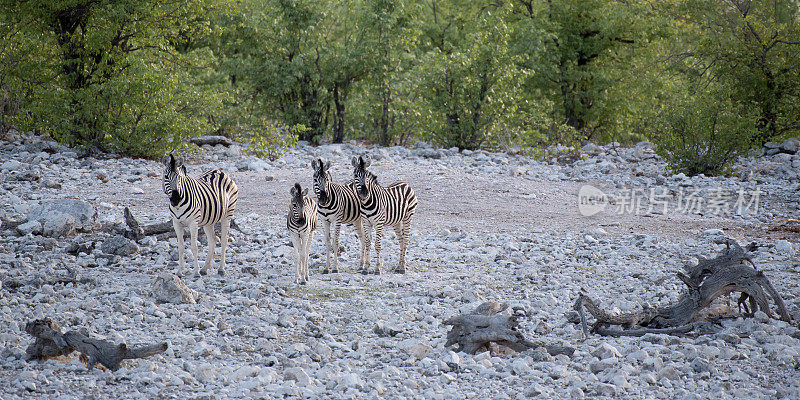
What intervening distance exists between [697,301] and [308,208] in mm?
4837

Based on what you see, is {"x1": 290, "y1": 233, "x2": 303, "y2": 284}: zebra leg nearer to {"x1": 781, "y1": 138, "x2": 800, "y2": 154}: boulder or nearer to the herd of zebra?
the herd of zebra

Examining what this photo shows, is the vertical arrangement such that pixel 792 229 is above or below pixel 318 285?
above

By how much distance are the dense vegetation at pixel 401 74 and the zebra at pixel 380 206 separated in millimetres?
10481

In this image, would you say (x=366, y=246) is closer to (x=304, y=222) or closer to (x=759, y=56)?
(x=304, y=222)

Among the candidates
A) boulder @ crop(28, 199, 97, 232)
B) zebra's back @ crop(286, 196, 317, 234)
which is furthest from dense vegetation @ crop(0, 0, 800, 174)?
zebra's back @ crop(286, 196, 317, 234)

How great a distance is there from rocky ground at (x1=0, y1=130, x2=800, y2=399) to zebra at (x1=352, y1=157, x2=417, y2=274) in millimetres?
567

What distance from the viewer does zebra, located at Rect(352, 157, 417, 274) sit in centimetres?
980

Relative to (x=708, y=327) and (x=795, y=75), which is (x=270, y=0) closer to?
(x=795, y=75)

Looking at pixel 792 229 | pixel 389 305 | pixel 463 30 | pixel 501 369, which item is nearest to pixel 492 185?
pixel 792 229

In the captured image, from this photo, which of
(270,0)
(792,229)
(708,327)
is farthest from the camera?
(270,0)

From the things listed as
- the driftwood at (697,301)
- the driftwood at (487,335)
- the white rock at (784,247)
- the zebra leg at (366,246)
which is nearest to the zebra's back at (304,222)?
the zebra leg at (366,246)

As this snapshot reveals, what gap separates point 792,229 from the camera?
1321cm

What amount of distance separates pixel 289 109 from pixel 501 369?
2001cm

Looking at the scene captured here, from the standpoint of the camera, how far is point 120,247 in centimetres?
1046
